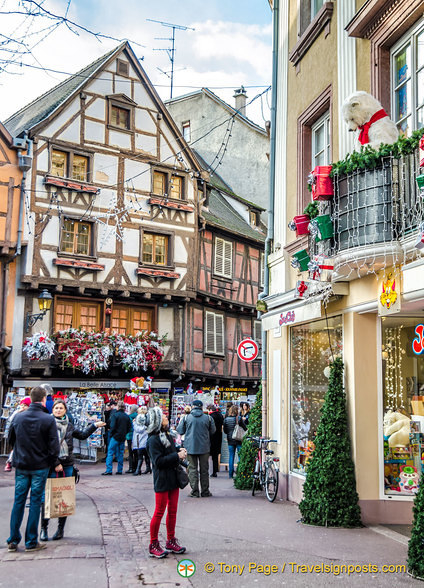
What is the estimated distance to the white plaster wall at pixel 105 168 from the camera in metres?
23.0

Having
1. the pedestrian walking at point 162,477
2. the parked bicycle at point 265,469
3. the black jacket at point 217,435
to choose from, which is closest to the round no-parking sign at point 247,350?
the black jacket at point 217,435

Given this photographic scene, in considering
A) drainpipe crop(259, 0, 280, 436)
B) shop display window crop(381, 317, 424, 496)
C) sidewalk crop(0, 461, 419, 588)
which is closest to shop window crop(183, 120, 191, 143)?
drainpipe crop(259, 0, 280, 436)

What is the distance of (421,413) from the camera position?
9586 millimetres

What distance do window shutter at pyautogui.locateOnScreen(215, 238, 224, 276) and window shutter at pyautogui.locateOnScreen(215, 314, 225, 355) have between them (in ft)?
5.75

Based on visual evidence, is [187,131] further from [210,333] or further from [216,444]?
[216,444]

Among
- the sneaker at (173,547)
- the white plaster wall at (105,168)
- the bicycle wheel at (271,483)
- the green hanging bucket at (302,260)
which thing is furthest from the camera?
the white plaster wall at (105,168)

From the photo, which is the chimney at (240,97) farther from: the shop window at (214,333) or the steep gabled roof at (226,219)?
the shop window at (214,333)

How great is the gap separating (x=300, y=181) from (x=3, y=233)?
11.7 meters

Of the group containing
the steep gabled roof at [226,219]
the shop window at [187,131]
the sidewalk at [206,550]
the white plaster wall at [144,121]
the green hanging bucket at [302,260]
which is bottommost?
the sidewalk at [206,550]

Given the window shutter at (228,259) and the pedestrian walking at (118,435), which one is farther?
the window shutter at (228,259)

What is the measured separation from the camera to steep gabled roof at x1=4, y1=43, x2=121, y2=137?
2310 cm

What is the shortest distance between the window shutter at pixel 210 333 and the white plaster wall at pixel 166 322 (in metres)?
2.01

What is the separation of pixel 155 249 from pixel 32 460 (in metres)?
16.9

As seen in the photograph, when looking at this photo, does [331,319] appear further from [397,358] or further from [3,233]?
[3,233]
